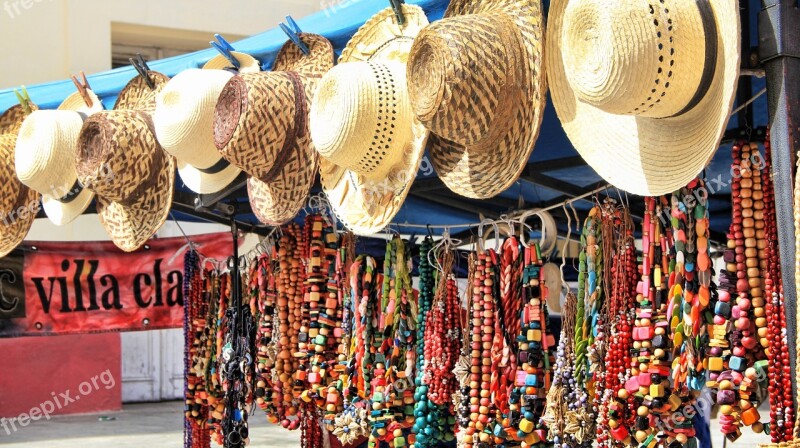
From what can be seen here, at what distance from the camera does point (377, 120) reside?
2.17 metres

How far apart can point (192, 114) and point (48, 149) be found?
0.75 meters

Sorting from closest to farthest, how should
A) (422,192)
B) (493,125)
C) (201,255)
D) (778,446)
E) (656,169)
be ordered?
(778,446)
(656,169)
(493,125)
(422,192)
(201,255)

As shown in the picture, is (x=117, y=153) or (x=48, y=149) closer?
(x=117, y=153)

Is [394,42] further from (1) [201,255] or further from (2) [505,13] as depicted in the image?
(1) [201,255]

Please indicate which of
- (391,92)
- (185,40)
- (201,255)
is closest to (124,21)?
(185,40)

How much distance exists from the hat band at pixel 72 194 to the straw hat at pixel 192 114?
0.76m

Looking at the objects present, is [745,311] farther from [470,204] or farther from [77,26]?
[77,26]

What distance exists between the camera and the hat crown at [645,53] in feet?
4.87

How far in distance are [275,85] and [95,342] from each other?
19.8 feet

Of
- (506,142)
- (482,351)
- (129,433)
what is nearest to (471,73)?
(506,142)

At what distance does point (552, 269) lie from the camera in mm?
2572

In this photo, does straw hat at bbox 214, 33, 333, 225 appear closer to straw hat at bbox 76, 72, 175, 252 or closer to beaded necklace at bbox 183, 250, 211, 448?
straw hat at bbox 76, 72, 175, 252

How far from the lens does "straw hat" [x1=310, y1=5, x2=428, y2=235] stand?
2.16 meters

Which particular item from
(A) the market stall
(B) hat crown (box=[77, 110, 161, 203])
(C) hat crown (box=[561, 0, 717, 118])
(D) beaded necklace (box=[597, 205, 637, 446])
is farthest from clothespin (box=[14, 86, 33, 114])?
(C) hat crown (box=[561, 0, 717, 118])
